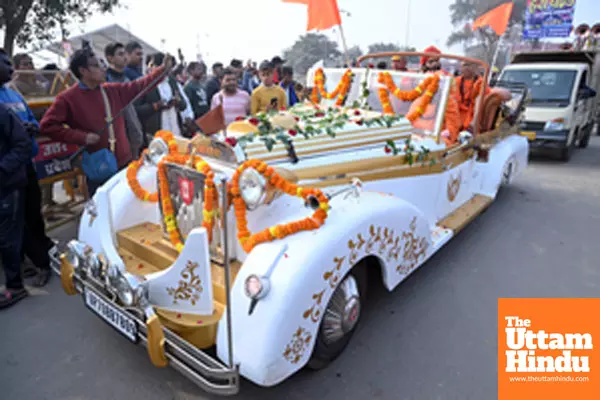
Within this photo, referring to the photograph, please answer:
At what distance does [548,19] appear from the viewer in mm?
14977

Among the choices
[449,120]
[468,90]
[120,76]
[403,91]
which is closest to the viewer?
[403,91]

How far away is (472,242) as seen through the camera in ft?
16.5

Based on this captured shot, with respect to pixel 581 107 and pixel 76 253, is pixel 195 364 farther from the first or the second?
pixel 581 107

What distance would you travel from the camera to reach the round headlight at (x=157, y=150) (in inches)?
129

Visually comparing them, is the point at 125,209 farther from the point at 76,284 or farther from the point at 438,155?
the point at 438,155

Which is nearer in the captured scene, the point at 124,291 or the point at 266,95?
the point at 124,291

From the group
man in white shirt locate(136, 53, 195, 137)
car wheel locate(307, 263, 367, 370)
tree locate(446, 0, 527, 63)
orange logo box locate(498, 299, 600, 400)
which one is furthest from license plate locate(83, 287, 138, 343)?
tree locate(446, 0, 527, 63)

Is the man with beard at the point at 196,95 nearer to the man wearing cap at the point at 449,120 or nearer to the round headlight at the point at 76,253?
the man wearing cap at the point at 449,120

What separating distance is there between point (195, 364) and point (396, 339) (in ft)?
5.58

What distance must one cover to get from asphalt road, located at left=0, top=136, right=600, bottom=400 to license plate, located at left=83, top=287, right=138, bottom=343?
479 mm

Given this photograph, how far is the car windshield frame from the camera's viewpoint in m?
9.20

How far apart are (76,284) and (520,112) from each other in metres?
7.09

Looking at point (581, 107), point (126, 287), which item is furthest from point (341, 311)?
point (581, 107)

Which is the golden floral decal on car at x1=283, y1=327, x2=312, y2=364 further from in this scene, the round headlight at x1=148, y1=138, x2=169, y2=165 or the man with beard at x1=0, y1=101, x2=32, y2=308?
the man with beard at x1=0, y1=101, x2=32, y2=308
